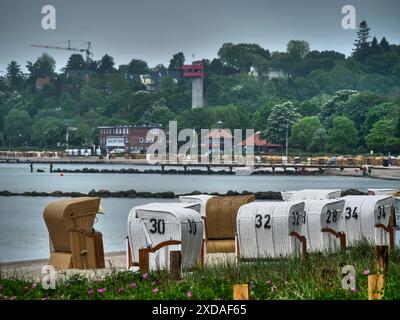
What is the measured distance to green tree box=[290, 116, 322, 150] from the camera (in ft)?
364

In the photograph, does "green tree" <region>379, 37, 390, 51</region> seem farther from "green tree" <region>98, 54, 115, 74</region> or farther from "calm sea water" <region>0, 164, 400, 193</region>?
"green tree" <region>98, 54, 115, 74</region>

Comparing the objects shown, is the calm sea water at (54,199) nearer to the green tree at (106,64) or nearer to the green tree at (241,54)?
the green tree at (106,64)

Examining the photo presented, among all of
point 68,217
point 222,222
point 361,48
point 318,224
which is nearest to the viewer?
point 68,217

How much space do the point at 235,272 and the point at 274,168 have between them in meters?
91.7

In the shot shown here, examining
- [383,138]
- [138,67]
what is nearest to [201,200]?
[383,138]

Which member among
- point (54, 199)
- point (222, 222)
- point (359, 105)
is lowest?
point (54, 199)

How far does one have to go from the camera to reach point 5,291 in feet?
35.6

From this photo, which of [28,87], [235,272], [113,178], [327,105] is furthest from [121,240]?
[327,105]

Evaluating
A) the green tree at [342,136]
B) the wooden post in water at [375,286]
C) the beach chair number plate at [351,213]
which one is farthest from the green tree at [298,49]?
the wooden post in water at [375,286]

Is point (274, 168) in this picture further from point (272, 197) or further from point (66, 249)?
point (66, 249)

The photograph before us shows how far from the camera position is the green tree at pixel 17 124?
91.4 metres

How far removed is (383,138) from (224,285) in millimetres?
91788

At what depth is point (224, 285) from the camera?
11.1 meters

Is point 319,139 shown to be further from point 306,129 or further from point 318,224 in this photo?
point 318,224
